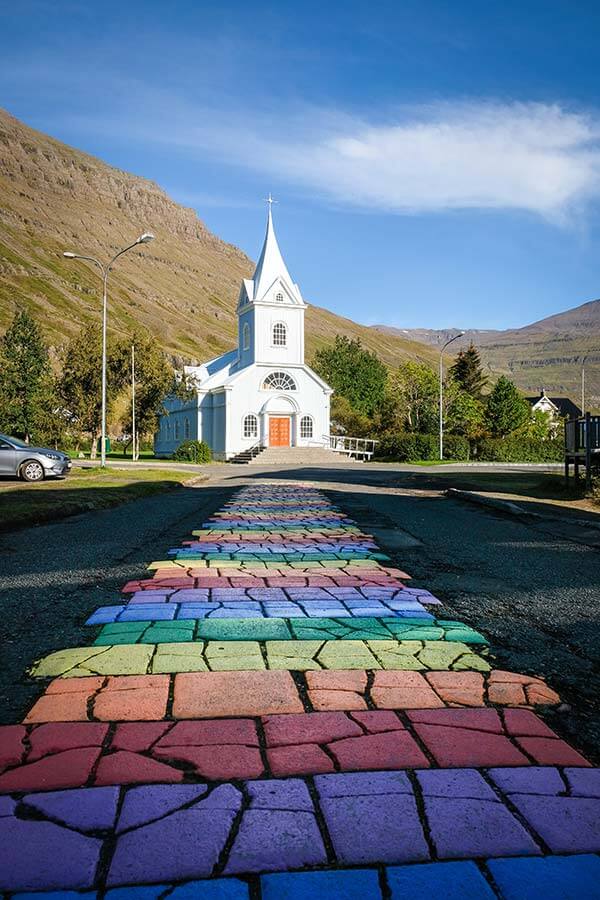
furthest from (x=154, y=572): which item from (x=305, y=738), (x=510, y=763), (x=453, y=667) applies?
(x=510, y=763)

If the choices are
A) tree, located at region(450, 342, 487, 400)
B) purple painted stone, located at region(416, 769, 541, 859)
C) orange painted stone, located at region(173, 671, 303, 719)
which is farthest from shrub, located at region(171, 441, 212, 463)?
purple painted stone, located at region(416, 769, 541, 859)

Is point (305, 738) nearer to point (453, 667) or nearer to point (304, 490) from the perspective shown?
point (453, 667)

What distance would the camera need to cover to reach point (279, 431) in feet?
157

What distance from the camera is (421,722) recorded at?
294 centimetres

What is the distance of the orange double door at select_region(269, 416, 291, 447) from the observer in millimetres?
47625

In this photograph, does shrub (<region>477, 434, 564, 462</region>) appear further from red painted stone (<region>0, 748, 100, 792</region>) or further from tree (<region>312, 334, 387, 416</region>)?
red painted stone (<region>0, 748, 100, 792</region>)

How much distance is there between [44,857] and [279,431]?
45.9m

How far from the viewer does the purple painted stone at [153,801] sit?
217 centimetres

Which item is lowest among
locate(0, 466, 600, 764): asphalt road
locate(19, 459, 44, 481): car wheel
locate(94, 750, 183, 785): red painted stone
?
locate(0, 466, 600, 764): asphalt road

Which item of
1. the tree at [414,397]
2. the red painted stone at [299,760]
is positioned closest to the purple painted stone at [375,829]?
the red painted stone at [299,760]

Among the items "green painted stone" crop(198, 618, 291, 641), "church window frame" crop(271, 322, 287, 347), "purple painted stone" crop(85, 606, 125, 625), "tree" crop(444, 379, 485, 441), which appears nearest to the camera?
"green painted stone" crop(198, 618, 291, 641)

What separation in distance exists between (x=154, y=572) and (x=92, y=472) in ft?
63.5

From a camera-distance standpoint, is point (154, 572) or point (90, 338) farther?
point (90, 338)

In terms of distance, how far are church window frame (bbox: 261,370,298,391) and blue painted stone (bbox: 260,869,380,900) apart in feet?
152
